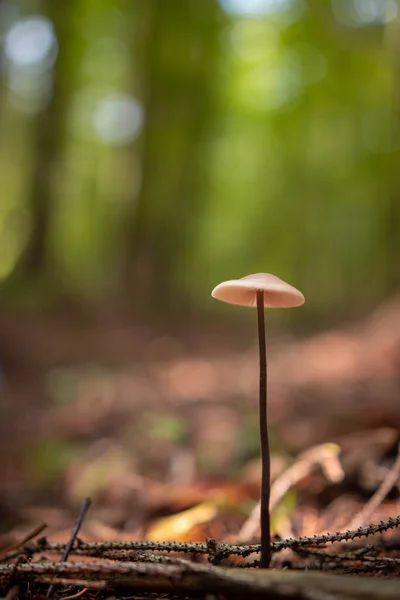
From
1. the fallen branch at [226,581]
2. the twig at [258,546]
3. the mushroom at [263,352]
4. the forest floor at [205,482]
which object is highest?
the mushroom at [263,352]

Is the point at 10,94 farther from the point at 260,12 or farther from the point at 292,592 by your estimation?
the point at 292,592

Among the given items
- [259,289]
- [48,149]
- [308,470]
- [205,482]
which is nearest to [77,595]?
[259,289]

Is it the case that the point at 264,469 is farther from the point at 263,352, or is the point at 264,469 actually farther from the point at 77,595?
the point at 77,595

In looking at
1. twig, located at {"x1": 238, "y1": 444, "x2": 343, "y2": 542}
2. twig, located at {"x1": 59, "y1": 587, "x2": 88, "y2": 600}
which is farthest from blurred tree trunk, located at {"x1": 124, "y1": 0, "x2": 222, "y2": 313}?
twig, located at {"x1": 59, "y1": 587, "x2": 88, "y2": 600}

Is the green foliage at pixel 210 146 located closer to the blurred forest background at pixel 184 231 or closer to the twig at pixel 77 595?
the blurred forest background at pixel 184 231

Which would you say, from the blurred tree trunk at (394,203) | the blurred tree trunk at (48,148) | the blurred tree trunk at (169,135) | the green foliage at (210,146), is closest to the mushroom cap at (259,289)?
the green foliage at (210,146)

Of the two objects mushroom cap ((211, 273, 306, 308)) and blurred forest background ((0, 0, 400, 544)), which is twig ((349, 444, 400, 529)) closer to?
mushroom cap ((211, 273, 306, 308))
